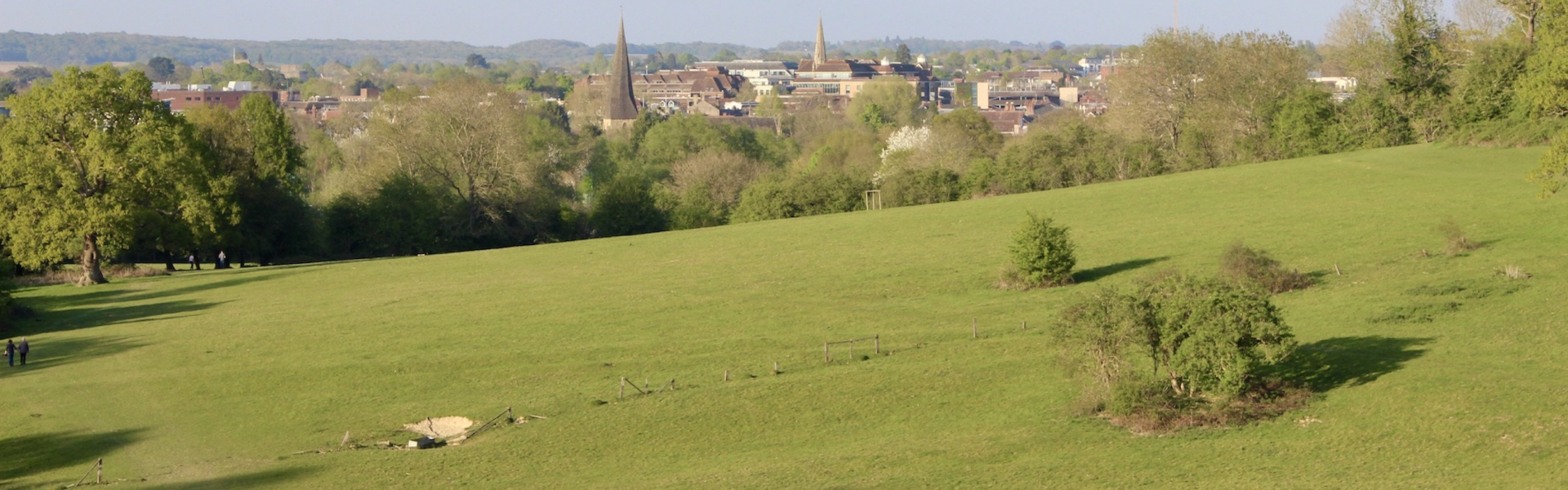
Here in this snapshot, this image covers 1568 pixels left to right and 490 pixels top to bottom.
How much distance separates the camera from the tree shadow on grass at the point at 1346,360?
29.4 meters

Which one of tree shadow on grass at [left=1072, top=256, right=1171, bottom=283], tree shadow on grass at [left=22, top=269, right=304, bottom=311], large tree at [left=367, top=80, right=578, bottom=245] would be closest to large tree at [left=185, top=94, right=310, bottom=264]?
large tree at [left=367, top=80, right=578, bottom=245]

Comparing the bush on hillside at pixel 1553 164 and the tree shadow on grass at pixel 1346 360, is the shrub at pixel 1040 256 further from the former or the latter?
the bush on hillside at pixel 1553 164

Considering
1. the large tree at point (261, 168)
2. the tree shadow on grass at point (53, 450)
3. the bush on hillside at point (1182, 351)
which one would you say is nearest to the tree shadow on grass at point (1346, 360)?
the bush on hillside at point (1182, 351)

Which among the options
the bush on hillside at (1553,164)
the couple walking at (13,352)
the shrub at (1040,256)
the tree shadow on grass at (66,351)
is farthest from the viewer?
the shrub at (1040,256)

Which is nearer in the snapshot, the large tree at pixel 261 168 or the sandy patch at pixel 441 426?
the sandy patch at pixel 441 426

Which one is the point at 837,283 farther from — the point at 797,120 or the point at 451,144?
the point at 797,120

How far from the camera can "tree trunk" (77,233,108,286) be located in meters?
59.0

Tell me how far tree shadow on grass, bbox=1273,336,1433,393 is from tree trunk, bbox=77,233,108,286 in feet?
160

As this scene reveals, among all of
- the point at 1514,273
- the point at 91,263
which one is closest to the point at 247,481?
the point at 1514,273

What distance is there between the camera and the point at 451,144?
254ft

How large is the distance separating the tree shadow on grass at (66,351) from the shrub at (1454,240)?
39265 mm

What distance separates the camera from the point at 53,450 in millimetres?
31031

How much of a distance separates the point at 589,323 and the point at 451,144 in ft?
125

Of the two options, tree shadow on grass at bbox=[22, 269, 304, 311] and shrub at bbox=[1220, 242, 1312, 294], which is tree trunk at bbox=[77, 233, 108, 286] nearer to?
tree shadow on grass at bbox=[22, 269, 304, 311]
